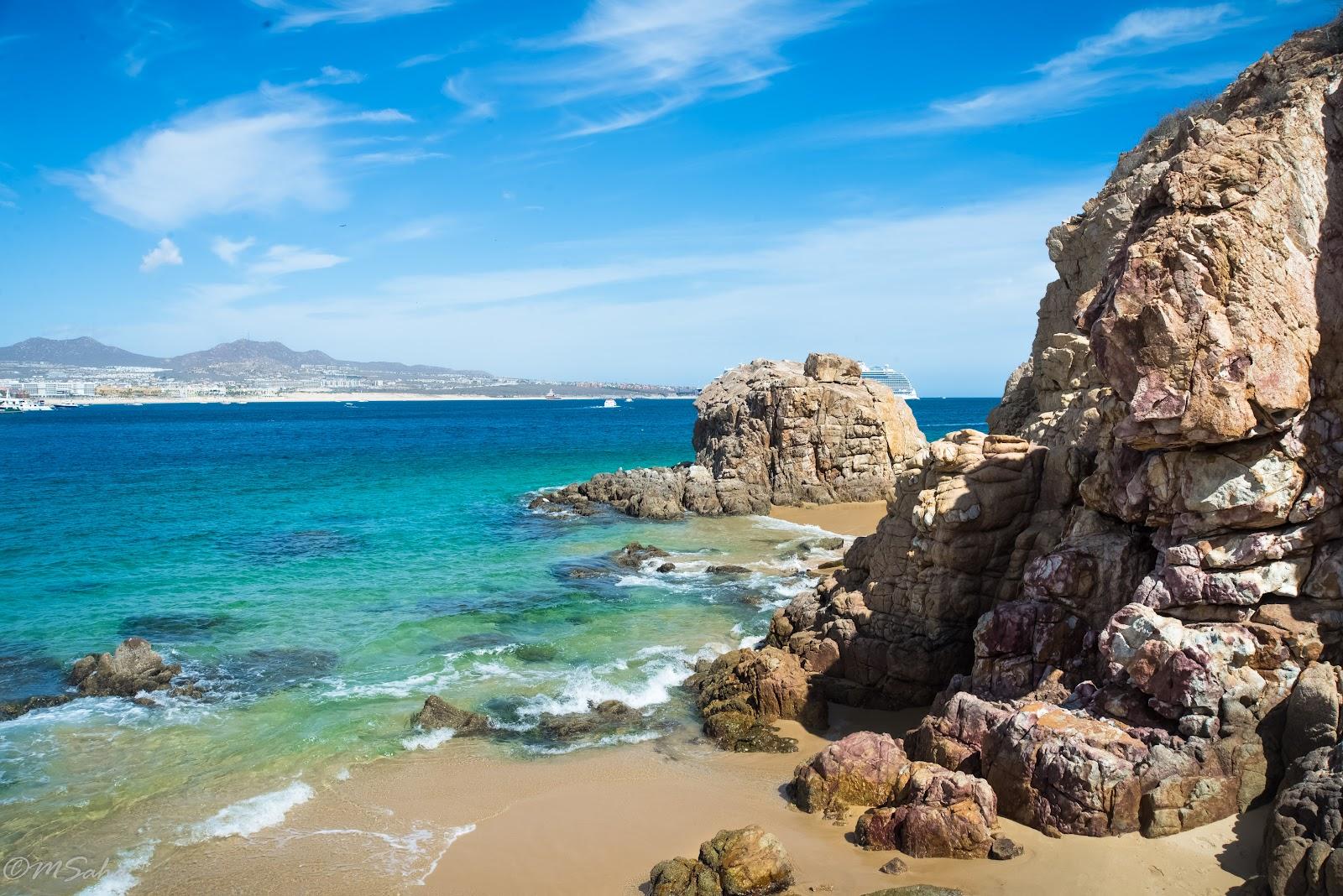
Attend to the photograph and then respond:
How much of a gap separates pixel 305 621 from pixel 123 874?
12562mm

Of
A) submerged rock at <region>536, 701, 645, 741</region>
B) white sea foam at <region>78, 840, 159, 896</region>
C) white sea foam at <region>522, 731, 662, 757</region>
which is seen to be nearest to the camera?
white sea foam at <region>78, 840, 159, 896</region>

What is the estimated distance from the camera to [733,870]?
10.7m

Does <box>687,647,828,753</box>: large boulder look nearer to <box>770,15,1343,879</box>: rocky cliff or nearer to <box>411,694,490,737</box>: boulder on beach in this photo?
<box>770,15,1343,879</box>: rocky cliff

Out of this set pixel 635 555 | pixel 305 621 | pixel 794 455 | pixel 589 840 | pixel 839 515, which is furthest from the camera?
pixel 794 455

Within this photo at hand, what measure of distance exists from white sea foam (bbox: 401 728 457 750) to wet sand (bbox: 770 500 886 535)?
2320 centimetres

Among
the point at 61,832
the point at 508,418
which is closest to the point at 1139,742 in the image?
the point at 61,832

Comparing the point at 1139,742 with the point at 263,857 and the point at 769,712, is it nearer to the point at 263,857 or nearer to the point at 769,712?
the point at 769,712

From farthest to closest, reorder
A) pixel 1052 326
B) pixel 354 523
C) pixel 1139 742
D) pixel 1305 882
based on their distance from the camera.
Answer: pixel 354 523 < pixel 1052 326 < pixel 1139 742 < pixel 1305 882

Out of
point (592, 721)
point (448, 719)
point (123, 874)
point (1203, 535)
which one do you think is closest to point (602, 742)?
→ point (592, 721)

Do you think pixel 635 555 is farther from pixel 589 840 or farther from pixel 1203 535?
pixel 1203 535

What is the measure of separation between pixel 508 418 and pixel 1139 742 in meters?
139

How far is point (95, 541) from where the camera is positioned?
34719mm

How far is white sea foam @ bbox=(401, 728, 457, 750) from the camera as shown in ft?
52.8

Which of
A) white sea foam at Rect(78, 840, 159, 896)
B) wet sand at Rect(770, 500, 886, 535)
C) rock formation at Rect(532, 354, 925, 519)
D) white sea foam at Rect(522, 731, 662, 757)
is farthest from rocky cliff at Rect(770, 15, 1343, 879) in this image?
rock formation at Rect(532, 354, 925, 519)
